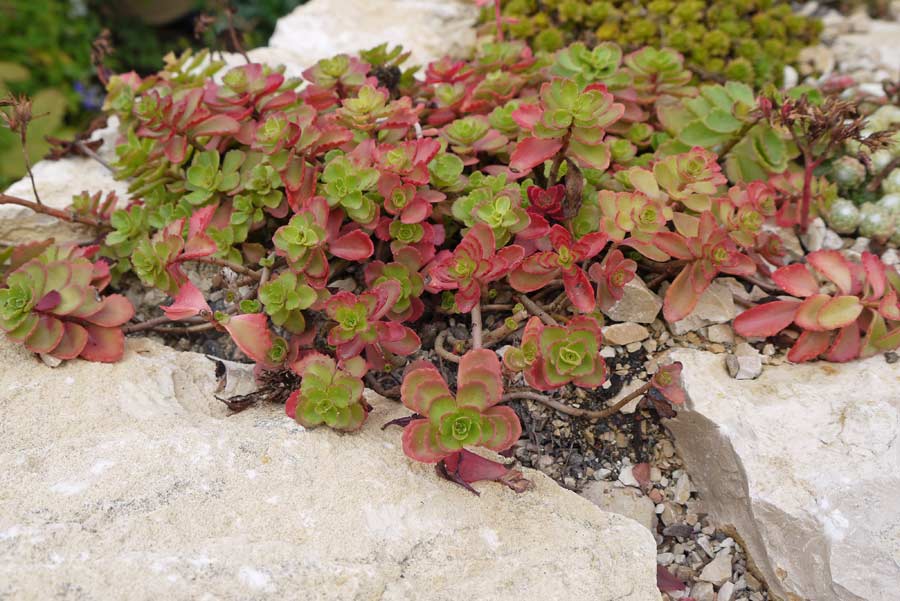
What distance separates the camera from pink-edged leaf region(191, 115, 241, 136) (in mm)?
2545

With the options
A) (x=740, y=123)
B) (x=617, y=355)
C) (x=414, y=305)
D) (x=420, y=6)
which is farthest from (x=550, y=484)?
(x=420, y=6)

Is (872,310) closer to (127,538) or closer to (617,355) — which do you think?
(617,355)

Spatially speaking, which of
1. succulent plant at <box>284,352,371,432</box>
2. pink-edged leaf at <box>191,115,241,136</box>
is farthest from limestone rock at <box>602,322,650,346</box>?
pink-edged leaf at <box>191,115,241,136</box>

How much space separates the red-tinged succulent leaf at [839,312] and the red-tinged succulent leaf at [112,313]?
6.32ft

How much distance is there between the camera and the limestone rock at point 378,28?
367 centimetres

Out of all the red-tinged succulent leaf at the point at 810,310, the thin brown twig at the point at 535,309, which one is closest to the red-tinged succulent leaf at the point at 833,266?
the red-tinged succulent leaf at the point at 810,310

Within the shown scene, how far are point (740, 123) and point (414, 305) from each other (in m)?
1.21

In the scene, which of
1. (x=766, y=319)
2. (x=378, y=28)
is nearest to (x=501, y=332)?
(x=766, y=319)

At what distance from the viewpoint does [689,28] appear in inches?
135

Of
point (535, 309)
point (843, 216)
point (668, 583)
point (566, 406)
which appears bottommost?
point (668, 583)

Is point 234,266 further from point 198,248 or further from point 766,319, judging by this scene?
point 766,319

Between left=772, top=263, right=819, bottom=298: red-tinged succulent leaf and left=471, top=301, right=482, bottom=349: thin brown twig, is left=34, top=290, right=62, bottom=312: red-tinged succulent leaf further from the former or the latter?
left=772, top=263, right=819, bottom=298: red-tinged succulent leaf

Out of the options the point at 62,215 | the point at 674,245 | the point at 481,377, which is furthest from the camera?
the point at 62,215

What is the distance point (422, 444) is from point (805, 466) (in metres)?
0.95
